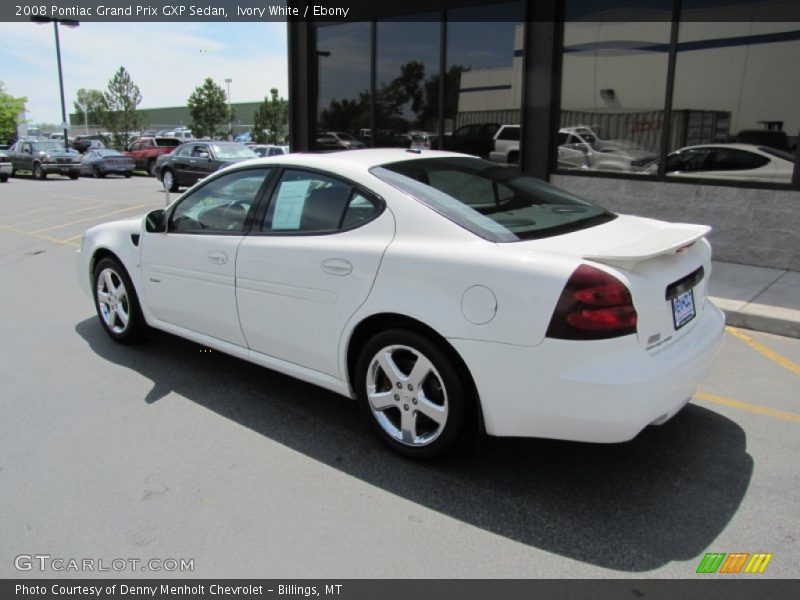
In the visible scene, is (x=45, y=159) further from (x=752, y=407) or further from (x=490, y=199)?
(x=752, y=407)

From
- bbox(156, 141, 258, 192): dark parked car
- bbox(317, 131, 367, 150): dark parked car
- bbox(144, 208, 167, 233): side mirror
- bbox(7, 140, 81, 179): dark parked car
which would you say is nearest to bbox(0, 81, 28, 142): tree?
bbox(7, 140, 81, 179): dark parked car

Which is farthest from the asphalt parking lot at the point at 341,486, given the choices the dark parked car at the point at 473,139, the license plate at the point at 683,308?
the dark parked car at the point at 473,139

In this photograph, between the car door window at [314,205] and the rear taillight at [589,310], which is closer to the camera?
the rear taillight at [589,310]

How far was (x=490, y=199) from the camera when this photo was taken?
140 inches

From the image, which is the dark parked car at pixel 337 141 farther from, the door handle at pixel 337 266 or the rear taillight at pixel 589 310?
the rear taillight at pixel 589 310

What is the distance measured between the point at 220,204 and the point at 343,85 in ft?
28.1

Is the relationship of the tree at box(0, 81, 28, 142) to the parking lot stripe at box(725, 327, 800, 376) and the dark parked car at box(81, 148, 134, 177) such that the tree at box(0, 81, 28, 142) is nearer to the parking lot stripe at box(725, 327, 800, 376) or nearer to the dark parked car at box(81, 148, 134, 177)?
the dark parked car at box(81, 148, 134, 177)

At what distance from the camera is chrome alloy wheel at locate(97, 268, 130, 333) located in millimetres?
5047

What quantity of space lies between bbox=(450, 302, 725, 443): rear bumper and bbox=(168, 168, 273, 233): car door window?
1819 millimetres

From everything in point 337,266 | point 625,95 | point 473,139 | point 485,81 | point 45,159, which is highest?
point 485,81

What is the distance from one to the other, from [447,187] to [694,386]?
1.60 meters

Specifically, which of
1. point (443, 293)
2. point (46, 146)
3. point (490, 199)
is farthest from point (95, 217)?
point (46, 146)

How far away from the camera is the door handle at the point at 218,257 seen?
4000mm

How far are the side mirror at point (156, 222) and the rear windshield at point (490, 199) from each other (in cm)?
180
